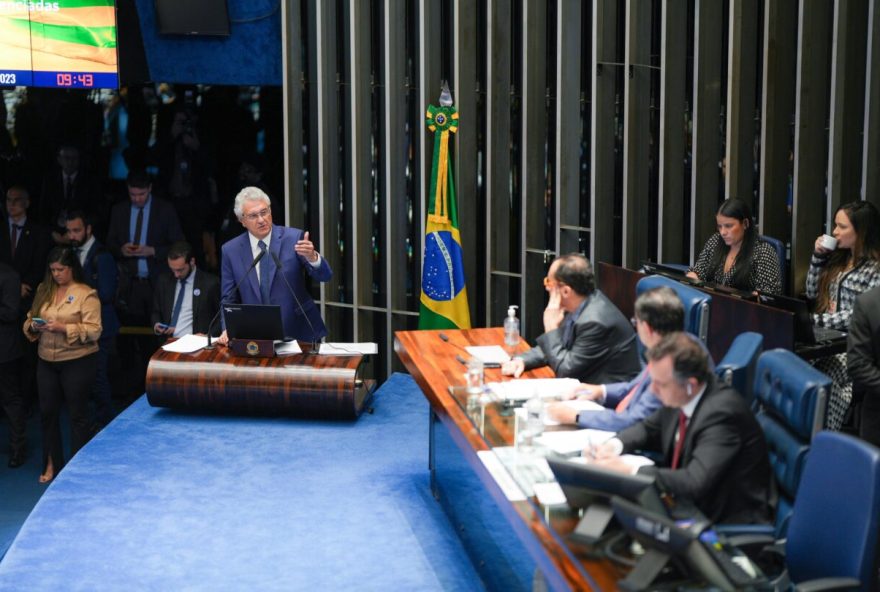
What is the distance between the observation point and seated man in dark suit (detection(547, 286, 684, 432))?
12.1ft

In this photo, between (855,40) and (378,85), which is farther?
(378,85)

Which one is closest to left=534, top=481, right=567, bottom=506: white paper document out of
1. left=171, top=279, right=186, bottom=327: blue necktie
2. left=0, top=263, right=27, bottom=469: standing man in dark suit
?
left=171, top=279, right=186, bottom=327: blue necktie

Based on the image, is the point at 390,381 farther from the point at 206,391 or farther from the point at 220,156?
the point at 220,156

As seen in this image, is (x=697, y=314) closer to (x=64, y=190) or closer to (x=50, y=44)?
(x=50, y=44)

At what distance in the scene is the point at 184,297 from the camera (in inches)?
271

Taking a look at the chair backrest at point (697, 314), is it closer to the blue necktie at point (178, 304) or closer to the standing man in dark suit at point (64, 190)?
the blue necktie at point (178, 304)

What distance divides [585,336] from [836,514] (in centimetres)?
167

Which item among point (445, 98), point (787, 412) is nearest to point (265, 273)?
point (445, 98)

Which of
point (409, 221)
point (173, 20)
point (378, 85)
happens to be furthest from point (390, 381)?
point (173, 20)

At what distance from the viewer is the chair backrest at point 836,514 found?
2848mm

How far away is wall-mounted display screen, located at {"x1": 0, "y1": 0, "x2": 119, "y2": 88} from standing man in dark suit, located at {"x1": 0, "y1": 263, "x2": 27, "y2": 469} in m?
1.20

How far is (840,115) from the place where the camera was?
229 inches

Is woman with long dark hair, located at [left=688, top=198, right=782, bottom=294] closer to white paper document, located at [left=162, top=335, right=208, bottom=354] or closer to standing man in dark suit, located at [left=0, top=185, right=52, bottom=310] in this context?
white paper document, located at [left=162, top=335, right=208, bottom=354]

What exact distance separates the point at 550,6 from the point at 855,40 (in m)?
1.92
